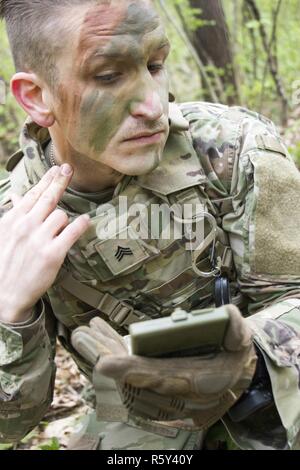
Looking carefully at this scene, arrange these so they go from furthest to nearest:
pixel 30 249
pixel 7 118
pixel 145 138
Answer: pixel 7 118
pixel 145 138
pixel 30 249

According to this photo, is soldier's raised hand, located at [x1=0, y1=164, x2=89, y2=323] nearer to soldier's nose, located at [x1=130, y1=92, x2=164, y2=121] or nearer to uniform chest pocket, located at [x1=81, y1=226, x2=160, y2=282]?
uniform chest pocket, located at [x1=81, y1=226, x2=160, y2=282]

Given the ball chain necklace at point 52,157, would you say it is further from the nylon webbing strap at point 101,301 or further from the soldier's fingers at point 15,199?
the nylon webbing strap at point 101,301

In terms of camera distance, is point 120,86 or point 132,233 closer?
point 120,86

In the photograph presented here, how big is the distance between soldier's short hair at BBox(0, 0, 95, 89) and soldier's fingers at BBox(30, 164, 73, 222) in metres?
0.34

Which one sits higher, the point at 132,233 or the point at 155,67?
the point at 155,67

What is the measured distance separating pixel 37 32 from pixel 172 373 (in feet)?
4.48

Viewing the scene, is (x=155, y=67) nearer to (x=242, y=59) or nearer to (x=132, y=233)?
(x=132, y=233)

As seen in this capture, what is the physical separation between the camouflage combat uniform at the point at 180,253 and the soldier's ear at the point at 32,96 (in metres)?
0.22

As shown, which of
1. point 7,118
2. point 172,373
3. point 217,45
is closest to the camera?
point 172,373

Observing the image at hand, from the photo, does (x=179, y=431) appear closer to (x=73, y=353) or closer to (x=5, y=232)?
(x=73, y=353)

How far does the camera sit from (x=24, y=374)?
2.49m

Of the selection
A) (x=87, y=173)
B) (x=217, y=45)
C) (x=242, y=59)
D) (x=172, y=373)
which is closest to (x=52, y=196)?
(x=87, y=173)

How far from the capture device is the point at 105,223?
2.55 meters

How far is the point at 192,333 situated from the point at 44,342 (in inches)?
36.7
